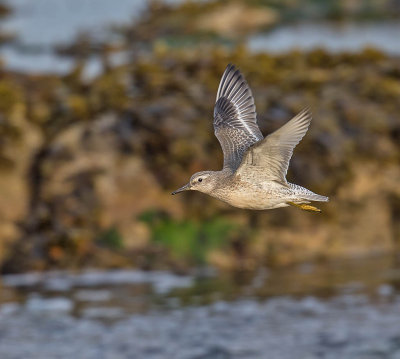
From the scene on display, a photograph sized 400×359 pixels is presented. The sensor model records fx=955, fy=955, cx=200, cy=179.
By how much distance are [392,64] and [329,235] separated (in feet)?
22.5

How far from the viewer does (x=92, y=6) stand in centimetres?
3828

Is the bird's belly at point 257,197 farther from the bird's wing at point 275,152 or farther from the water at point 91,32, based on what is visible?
the water at point 91,32

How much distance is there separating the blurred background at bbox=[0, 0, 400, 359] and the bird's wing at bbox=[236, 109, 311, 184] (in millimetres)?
8701

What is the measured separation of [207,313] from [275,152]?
1011cm

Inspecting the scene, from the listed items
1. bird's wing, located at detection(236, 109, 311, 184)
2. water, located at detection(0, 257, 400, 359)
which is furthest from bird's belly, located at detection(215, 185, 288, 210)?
water, located at detection(0, 257, 400, 359)

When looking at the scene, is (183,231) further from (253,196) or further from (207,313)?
(253,196)

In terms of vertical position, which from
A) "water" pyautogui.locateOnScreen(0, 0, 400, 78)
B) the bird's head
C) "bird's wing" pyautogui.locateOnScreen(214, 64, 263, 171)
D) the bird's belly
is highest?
"water" pyautogui.locateOnScreen(0, 0, 400, 78)

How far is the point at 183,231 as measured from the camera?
62.8ft

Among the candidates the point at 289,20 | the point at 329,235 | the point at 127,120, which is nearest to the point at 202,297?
the point at 329,235

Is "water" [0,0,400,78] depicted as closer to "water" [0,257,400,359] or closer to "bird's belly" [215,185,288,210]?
"water" [0,257,400,359]

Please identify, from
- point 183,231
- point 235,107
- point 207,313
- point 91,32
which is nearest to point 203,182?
point 235,107

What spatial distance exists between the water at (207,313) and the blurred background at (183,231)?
0.12 ft

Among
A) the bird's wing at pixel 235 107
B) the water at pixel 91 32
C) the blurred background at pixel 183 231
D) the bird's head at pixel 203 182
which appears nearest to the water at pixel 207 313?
the blurred background at pixel 183 231

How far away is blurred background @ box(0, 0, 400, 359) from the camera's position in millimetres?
17578
